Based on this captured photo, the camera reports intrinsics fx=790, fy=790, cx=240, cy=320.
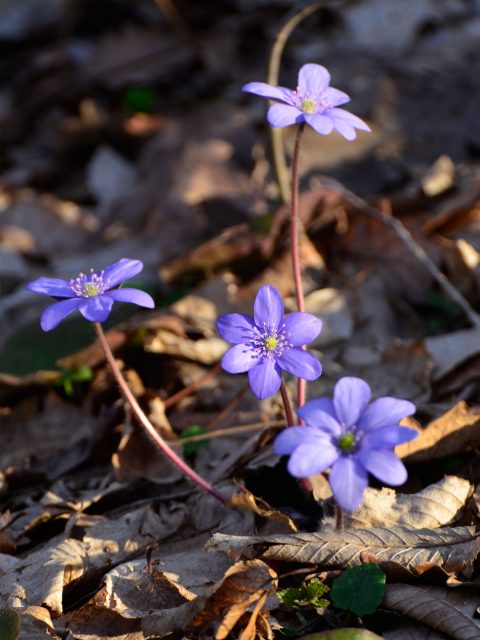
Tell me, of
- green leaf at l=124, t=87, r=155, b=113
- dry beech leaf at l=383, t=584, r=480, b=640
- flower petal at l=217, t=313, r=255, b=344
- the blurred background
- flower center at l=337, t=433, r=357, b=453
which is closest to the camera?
flower center at l=337, t=433, r=357, b=453

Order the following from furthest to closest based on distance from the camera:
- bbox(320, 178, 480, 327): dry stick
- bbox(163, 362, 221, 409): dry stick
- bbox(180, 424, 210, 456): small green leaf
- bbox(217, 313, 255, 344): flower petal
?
bbox(320, 178, 480, 327): dry stick → bbox(163, 362, 221, 409): dry stick → bbox(180, 424, 210, 456): small green leaf → bbox(217, 313, 255, 344): flower petal

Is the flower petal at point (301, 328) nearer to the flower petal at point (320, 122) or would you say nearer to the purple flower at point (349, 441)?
the purple flower at point (349, 441)

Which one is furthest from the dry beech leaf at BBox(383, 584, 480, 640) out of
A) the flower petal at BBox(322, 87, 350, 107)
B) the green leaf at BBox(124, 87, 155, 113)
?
the green leaf at BBox(124, 87, 155, 113)

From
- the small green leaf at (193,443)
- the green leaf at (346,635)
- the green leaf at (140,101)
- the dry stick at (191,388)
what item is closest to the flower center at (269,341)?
the green leaf at (346,635)

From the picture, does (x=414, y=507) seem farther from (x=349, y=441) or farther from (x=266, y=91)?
(x=266, y=91)

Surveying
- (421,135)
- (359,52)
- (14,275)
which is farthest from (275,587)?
(359,52)

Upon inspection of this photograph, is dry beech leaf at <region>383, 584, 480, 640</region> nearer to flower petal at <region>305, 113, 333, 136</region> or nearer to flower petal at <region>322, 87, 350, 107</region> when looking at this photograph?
flower petal at <region>305, 113, 333, 136</region>

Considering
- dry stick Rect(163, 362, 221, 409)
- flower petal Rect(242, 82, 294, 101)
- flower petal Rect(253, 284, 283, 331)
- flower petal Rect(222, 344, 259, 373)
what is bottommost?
dry stick Rect(163, 362, 221, 409)

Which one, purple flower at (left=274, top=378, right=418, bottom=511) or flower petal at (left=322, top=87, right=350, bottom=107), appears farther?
flower petal at (left=322, top=87, right=350, bottom=107)
